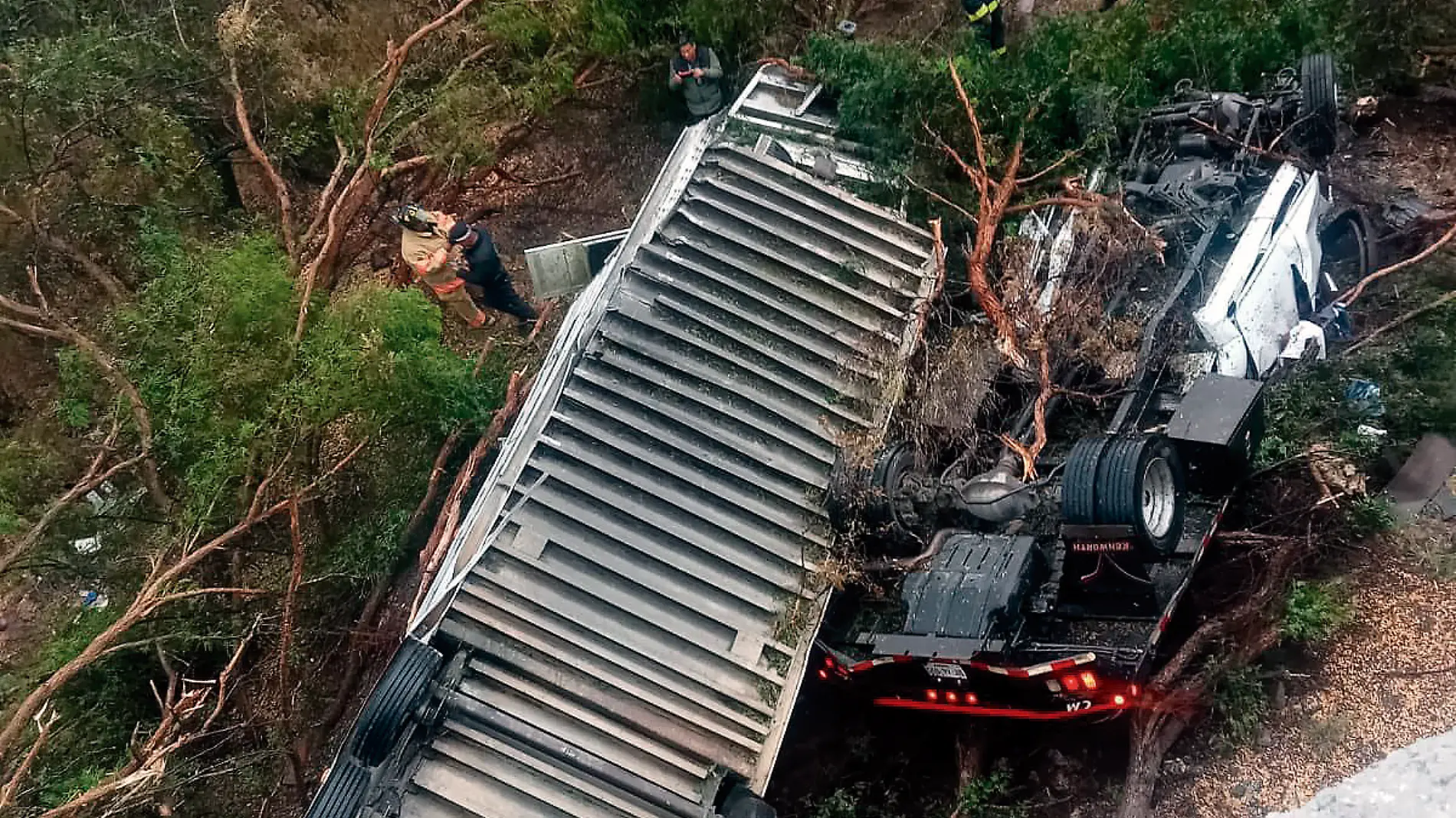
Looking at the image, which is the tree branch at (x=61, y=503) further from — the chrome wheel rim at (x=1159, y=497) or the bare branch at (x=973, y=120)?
the chrome wheel rim at (x=1159, y=497)

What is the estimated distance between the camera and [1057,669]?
5.03m

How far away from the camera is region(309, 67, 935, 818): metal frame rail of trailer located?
5.63 metres

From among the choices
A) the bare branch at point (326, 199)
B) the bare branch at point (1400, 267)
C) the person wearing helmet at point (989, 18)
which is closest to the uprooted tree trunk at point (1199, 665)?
the bare branch at point (1400, 267)

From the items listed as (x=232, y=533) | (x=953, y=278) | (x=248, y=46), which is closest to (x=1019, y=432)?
(x=953, y=278)

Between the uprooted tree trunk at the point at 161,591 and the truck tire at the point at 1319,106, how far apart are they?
7162 mm

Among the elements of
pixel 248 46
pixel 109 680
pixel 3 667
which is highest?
pixel 248 46

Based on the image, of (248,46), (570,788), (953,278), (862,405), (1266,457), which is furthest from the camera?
(248,46)

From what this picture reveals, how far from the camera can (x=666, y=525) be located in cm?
639

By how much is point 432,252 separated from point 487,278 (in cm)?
51

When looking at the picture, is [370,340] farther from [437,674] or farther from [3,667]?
[3,667]

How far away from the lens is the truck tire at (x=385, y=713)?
215 inches

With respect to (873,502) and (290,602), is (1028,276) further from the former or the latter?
(290,602)

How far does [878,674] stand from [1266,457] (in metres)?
2.70

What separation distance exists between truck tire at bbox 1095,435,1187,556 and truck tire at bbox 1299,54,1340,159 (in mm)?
3220
